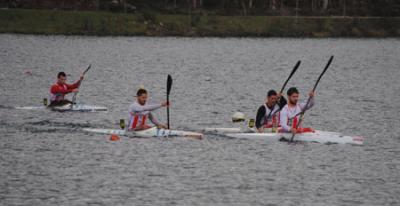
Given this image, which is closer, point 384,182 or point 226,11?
point 384,182

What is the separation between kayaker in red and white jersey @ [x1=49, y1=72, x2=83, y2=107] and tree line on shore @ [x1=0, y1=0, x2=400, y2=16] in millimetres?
65910

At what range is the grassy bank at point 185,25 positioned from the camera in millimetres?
100688

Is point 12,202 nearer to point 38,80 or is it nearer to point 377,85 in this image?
point 38,80

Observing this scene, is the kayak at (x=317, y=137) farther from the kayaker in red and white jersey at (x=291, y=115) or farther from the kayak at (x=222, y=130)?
the kayak at (x=222, y=130)

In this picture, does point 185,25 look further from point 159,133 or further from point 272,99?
point 272,99

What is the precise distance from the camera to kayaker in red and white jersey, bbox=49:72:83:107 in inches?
1641

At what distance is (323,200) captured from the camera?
85.5 feet

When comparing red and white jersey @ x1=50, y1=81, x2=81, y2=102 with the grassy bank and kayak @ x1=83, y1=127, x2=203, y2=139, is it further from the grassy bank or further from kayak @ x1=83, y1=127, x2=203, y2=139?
the grassy bank

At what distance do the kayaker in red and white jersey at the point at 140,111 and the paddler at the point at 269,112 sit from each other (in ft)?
12.4

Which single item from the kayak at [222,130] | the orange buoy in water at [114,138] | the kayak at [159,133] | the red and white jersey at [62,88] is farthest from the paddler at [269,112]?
the red and white jersey at [62,88]

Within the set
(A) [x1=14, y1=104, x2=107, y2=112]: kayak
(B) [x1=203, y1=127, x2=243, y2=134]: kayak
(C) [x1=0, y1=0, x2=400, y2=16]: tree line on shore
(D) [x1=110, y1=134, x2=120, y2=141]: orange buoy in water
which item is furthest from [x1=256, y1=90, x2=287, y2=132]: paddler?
(C) [x1=0, y1=0, x2=400, y2=16]: tree line on shore

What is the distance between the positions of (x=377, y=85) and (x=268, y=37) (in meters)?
48.4

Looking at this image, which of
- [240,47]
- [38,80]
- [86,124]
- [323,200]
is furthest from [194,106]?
[240,47]

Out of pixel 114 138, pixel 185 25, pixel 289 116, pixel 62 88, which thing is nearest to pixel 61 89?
pixel 62 88
